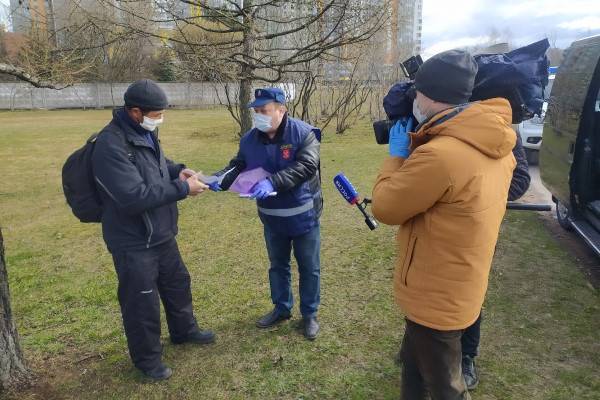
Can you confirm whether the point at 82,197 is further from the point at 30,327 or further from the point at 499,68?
the point at 499,68

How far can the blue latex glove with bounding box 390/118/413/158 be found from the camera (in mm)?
2125

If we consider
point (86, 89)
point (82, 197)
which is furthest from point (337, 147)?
point (86, 89)

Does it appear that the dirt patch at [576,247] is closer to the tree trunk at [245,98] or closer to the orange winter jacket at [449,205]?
the orange winter jacket at [449,205]

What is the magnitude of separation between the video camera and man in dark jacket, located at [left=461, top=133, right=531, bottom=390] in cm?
24

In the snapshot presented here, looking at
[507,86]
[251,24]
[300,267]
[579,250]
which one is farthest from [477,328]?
[251,24]

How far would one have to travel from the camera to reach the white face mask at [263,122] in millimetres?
3188

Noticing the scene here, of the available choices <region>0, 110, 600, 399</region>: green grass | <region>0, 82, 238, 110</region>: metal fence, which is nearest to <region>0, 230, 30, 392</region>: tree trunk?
<region>0, 110, 600, 399</region>: green grass

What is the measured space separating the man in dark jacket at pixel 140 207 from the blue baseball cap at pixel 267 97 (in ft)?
2.07

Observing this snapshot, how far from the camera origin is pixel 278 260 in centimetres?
354

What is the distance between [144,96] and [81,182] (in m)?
0.64

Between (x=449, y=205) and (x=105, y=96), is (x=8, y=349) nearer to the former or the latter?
(x=449, y=205)

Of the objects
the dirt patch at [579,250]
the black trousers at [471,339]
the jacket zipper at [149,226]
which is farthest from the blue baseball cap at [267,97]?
the dirt patch at [579,250]

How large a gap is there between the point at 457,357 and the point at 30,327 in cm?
331

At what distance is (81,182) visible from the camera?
2.76 m
